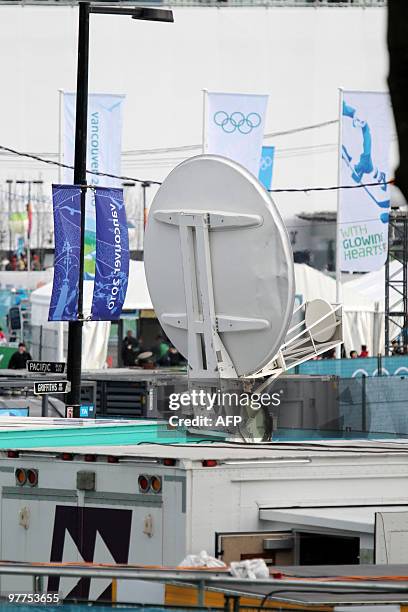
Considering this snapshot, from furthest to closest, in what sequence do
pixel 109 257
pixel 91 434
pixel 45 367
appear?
1. pixel 109 257
2. pixel 45 367
3. pixel 91 434

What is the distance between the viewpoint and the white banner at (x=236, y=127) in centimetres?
3241

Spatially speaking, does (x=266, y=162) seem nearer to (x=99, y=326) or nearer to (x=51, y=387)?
(x=99, y=326)

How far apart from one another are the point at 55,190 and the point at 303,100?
197ft

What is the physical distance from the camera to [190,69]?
76562 millimetres

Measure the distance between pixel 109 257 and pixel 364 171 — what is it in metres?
15.3

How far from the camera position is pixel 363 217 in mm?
33719

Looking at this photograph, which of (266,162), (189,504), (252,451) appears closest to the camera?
(189,504)

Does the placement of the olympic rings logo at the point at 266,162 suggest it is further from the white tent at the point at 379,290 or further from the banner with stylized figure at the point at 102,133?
the white tent at the point at 379,290

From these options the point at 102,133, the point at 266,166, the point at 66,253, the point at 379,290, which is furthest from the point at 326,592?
the point at 379,290

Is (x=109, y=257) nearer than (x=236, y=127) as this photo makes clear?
Yes

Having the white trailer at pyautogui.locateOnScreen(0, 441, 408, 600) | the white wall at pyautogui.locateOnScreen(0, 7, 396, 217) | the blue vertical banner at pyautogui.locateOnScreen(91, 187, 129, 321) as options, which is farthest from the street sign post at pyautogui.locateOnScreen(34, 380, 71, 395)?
the white wall at pyautogui.locateOnScreen(0, 7, 396, 217)

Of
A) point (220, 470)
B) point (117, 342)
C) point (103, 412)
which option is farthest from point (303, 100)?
point (220, 470)

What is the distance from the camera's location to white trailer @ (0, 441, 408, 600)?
8203mm

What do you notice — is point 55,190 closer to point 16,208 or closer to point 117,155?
point 117,155
